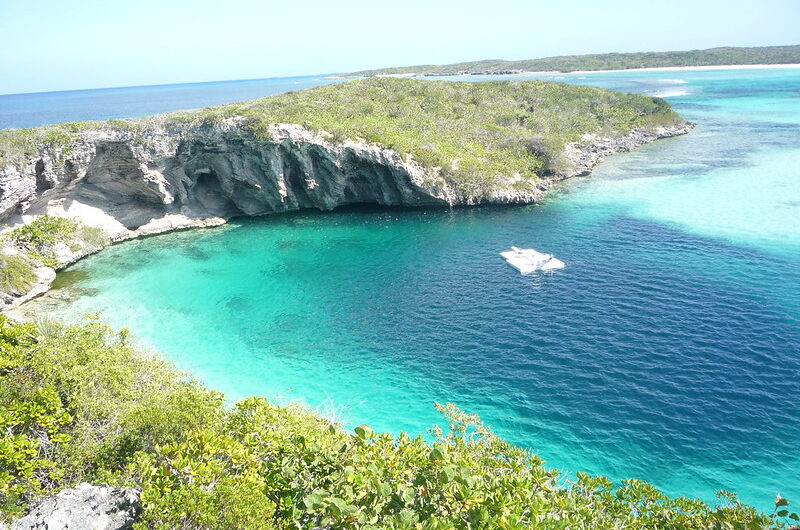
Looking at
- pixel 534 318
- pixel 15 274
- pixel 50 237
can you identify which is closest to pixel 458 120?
pixel 534 318

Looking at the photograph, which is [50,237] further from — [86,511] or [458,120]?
[458,120]

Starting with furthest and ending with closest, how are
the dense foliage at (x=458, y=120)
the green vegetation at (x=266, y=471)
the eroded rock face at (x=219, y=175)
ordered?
the dense foliage at (x=458, y=120)
the eroded rock face at (x=219, y=175)
the green vegetation at (x=266, y=471)

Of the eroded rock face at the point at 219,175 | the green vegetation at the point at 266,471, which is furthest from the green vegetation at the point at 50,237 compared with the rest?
the green vegetation at the point at 266,471

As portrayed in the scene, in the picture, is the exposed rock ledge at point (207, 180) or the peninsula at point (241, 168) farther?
the exposed rock ledge at point (207, 180)

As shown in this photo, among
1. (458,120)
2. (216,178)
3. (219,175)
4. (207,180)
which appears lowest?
(207,180)

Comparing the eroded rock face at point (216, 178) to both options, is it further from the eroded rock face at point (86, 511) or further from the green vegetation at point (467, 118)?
the eroded rock face at point (86, 511)

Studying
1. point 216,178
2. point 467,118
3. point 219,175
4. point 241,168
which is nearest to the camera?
point 241,168
